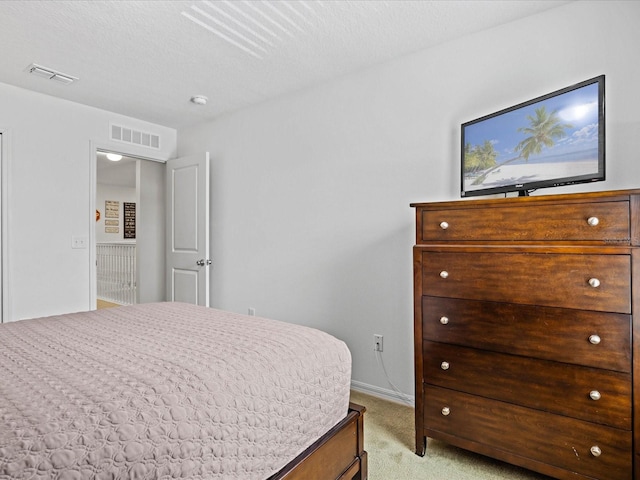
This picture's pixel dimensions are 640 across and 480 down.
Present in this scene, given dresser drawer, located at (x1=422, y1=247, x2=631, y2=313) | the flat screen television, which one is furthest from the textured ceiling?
dresser drawer, located at (x1=422, y1=247, x2=631, y2=313)

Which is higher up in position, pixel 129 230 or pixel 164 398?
pixel 129 230

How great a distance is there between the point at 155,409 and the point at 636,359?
1737 mm

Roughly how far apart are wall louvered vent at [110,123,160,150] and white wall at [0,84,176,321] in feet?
0.31

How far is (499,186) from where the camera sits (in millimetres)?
2078

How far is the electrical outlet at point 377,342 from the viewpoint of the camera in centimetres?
279

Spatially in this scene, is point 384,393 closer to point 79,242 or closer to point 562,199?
point 562,199

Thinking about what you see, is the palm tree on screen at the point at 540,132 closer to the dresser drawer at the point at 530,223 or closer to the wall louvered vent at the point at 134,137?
the dresser drawer at the point at 530,223

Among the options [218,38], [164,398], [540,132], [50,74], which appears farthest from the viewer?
[50,74]

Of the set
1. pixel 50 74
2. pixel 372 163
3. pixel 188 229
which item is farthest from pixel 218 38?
pixel 188 229

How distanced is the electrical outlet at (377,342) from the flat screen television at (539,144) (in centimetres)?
124

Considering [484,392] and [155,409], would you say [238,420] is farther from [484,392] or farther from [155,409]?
[484,392]

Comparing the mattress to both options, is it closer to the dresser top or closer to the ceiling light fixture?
the dresser top

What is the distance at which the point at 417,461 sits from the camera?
76.5 inches

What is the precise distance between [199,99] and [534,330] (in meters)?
3.29
